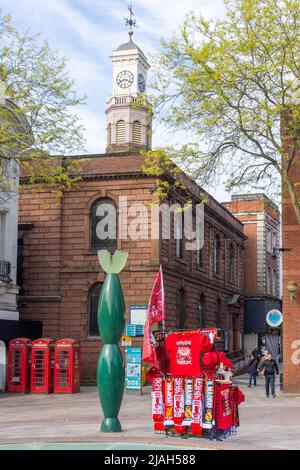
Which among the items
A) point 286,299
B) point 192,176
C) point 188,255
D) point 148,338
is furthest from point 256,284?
point 148,338

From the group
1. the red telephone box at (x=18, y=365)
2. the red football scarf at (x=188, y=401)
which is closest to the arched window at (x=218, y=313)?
the red telephone box at (x=18, y=365)

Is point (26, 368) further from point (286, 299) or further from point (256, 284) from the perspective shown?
point (256, 284)

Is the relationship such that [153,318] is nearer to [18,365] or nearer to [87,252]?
[18,365]

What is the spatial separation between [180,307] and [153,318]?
77.5 feet

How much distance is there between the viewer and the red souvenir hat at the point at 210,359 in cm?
1341

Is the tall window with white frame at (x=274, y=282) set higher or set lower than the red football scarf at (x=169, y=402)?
higher

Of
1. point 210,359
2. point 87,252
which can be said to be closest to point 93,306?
point 87,252

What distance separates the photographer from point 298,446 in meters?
12.9

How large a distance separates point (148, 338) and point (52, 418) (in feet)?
20.0

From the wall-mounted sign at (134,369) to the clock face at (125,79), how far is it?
40485mm

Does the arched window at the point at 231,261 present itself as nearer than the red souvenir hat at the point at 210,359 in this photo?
No

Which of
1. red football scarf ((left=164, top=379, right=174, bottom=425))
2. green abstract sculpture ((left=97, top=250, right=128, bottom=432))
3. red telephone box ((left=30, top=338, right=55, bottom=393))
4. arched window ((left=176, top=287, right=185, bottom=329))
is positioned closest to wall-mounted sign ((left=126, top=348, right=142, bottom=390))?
red telephone box ((left=30, top=338, right=55, bottom=393))

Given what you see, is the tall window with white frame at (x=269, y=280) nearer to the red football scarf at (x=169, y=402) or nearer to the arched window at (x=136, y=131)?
the arched window at (x=136, y=131)

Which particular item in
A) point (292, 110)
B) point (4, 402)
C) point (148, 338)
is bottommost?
point (4, 402)
